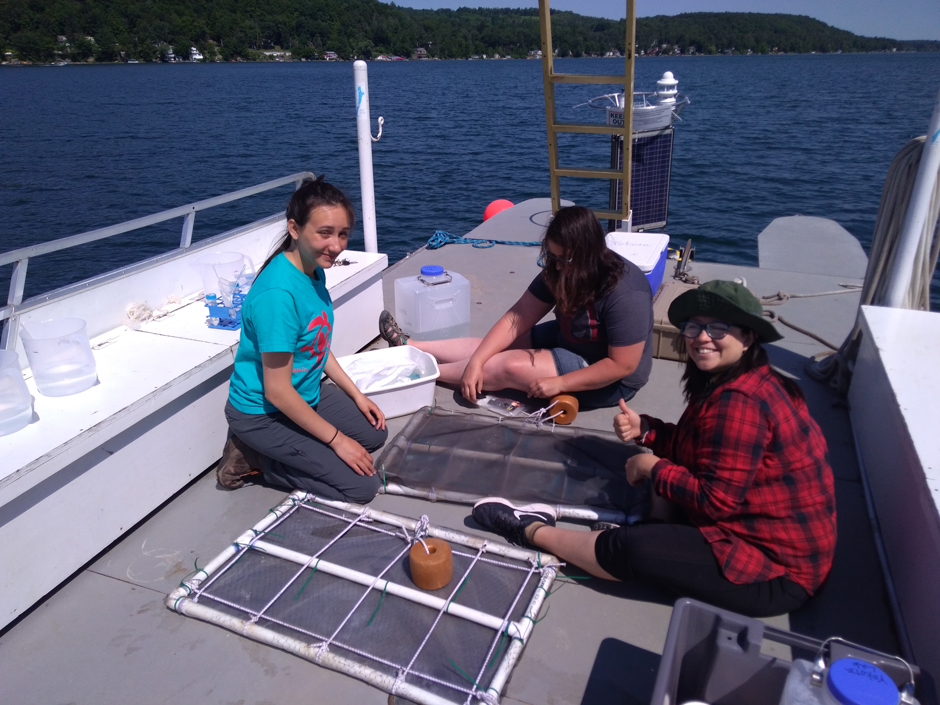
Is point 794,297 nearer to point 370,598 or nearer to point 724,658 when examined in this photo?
point 724,658

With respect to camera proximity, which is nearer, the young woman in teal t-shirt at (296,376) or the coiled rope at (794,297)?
the young woman in teal t-shirt at (296,376)

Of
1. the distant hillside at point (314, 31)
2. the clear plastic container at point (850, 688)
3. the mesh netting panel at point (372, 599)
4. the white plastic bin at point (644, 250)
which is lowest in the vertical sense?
the mesh netting panel at point (372, 599)

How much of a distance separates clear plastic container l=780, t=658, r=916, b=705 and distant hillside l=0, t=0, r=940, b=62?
160ft

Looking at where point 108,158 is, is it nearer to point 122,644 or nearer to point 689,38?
point 122,644

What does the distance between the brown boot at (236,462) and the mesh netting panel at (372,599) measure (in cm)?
33

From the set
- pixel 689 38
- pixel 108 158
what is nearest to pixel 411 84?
pixel 108 158

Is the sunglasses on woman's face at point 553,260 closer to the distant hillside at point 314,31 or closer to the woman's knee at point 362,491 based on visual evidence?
the woman's knee at point 362,491

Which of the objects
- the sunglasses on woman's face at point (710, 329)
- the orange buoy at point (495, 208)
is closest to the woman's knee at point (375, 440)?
the sunglasses on woman's face at point (710, 329)

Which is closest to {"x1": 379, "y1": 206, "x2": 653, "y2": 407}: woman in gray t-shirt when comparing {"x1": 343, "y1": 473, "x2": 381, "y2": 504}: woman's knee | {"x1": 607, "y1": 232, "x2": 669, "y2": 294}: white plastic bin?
{"x1": 343, "y1": 473, "x2": 381, "y2": 504}: woman's knee

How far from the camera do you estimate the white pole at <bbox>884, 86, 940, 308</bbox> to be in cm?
290

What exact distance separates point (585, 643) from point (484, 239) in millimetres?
4650

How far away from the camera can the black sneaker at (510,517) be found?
2.31m

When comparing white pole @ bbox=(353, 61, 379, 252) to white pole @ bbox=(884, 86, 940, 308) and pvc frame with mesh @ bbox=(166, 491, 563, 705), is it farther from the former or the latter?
white pole @ bbox=(884, 86, 940, 308)

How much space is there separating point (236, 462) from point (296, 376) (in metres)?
0.48
